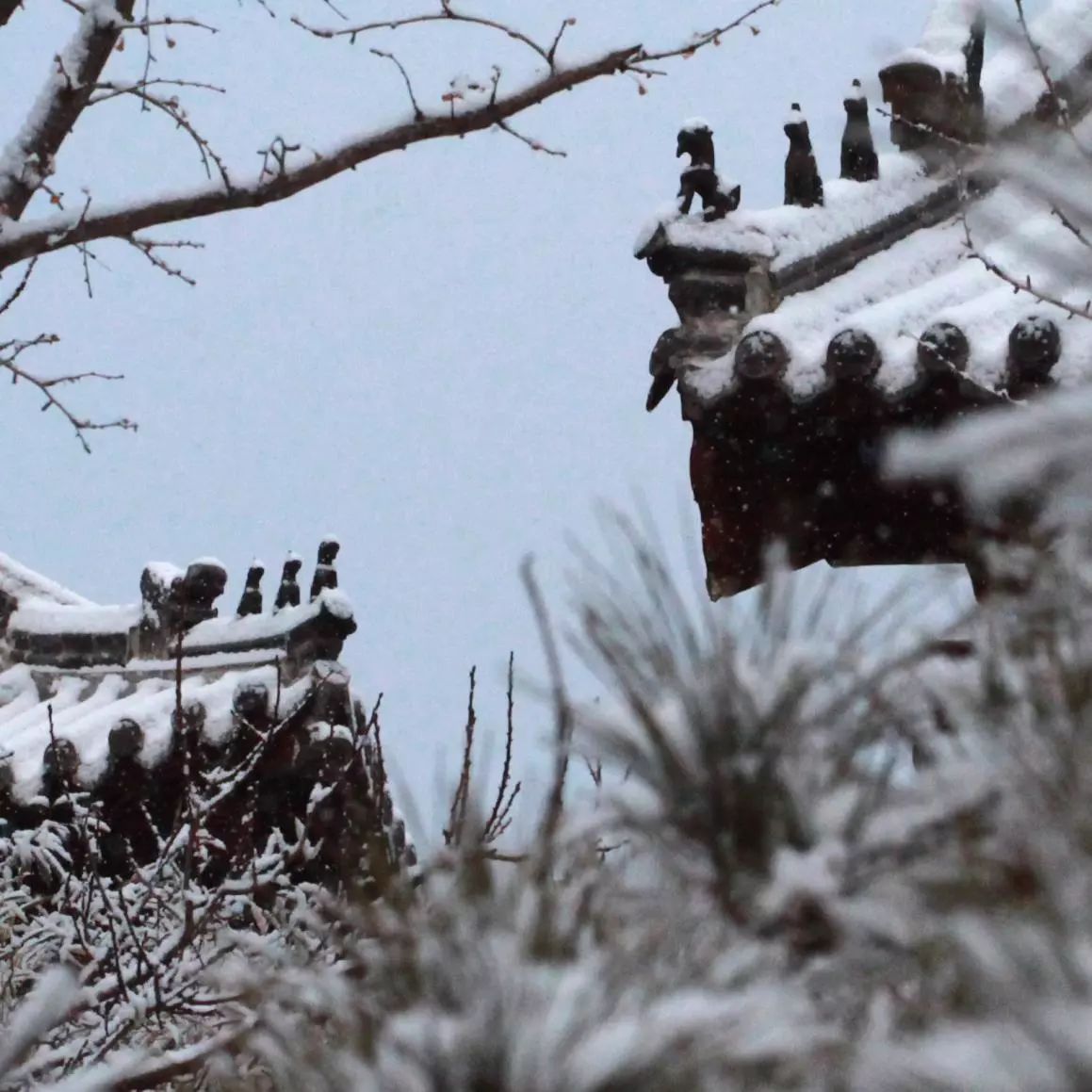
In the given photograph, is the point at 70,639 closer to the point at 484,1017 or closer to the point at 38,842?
the point at 38,842

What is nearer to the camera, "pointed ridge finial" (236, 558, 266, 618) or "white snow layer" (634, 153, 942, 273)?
"white snow layer" (634, 153, 942, 273)

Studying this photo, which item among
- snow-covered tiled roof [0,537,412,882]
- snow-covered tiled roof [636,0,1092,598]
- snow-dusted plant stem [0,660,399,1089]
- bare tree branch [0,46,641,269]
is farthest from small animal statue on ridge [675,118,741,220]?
snow-covered tiled roof [0,537,412,882]

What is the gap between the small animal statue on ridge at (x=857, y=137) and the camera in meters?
4.95

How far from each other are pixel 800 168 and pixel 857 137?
0.96 feet

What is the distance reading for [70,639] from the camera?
7.93 metres

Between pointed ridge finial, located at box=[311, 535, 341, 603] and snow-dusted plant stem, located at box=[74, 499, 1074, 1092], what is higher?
pointed ridge finial, located at box=[311, 535, 341, 603]

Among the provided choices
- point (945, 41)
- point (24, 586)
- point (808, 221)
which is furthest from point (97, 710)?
point (945, 41)

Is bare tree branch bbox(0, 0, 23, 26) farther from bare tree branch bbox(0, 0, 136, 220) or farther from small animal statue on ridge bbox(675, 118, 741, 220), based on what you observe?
small animal statue on ridge bbox(675, 118, 741, 220)

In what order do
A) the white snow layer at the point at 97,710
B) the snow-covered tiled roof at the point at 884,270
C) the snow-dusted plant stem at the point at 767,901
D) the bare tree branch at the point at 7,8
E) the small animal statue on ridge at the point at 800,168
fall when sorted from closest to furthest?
the snow-dusted plant stem at the point at 767,901
the snow-covered tiled roof at the point at 884,270
the bare tree branch at the point at 7,8
the small animal statue on ridge at the point at 800,168
the white snow layer at the point at 97,710

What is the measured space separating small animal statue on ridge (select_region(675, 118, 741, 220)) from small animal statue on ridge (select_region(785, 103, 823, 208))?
1.35ft

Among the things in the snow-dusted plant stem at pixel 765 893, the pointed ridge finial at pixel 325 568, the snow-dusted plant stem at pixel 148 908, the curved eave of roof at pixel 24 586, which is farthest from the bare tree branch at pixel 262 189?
the curved eave of roof at pixel 24 586

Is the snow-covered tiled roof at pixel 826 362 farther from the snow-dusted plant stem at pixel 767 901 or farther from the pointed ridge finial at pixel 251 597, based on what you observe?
the pointed ridge finial at pixel 251 597

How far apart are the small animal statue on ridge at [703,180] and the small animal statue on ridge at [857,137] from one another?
2.64ft

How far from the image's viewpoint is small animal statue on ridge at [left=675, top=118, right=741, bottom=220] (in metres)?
4.22
